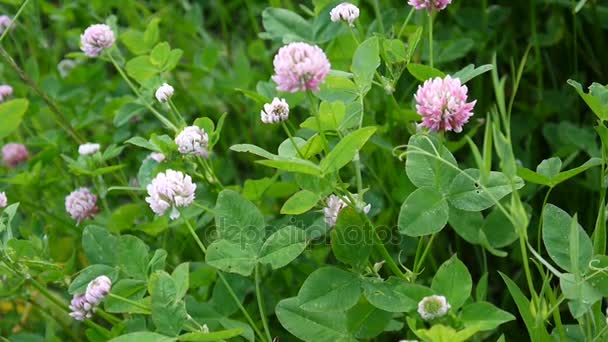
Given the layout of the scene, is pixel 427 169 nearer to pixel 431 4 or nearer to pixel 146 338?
pixel 431 4

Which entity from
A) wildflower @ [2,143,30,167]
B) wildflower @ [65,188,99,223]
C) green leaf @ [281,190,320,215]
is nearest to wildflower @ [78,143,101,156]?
wildflower @ [65,188,99,223]

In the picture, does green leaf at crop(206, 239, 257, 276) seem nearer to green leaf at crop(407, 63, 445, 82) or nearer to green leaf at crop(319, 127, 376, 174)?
green leaf at crop(319, 127, 376, 174)

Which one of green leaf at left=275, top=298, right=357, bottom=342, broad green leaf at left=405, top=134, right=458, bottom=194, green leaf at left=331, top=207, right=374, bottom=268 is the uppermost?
broad green leaf at left=405, top=134, right=458, bottom=194

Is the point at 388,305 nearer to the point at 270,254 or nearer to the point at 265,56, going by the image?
the point at 270,254

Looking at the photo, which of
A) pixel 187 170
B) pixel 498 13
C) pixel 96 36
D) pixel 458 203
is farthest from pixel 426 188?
pixel 498 13

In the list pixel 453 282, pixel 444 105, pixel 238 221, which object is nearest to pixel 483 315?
pixel 453 282

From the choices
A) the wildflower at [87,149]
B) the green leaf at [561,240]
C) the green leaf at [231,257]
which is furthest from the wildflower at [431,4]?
the wildflower at [87,149]

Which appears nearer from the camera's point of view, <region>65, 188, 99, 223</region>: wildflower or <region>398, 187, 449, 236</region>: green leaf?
<region>398, 187, 449, 236</region>: green leaf
